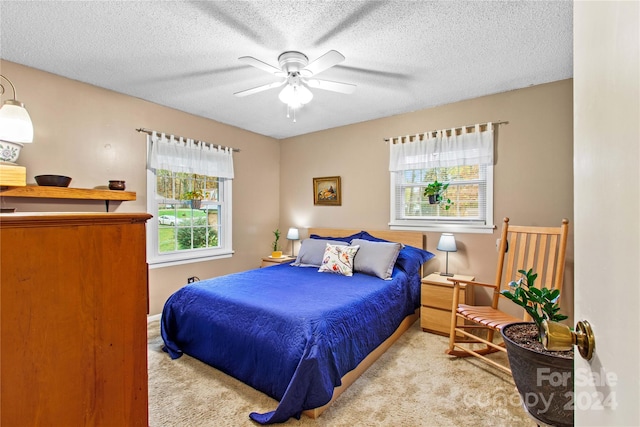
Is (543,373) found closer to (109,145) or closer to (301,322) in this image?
(301,322)

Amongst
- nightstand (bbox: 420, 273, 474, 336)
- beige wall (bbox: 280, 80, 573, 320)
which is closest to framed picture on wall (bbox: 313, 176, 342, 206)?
beige wall (bbox: 280, 80, 573, 320)

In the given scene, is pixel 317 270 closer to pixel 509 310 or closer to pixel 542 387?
pixel 509 310

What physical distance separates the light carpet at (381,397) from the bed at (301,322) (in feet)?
0.26

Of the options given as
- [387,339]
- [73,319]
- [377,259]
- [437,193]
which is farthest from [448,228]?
[73,319]

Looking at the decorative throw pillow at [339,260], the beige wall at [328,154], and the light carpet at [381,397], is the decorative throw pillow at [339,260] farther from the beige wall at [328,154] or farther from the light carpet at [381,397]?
the light carpet at [381,397]

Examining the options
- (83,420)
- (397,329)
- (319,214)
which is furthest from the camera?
(319,214)

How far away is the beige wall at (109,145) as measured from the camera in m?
2.57

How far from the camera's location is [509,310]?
3021 millimetres

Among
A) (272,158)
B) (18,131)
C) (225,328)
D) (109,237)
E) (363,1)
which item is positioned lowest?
(225,328)

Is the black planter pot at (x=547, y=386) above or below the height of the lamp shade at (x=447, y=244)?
below

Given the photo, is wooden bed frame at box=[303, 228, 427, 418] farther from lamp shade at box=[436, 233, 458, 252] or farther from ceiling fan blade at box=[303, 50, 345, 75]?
ceiling fan blade at box=[303, 50, 345, 75]

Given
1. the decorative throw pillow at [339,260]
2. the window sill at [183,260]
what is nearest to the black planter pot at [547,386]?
the decorative throw pillow at [339,260]

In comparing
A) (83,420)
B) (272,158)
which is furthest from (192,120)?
(83,420)

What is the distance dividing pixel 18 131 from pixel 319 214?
3279 mm
